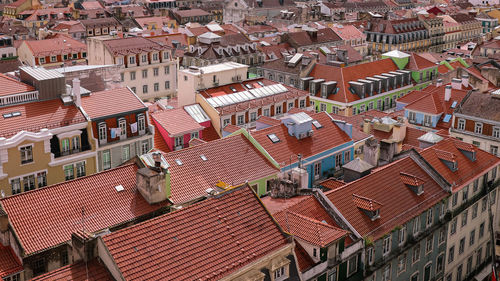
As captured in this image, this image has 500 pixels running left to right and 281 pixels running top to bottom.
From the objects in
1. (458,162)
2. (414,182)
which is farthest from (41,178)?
(458,162)

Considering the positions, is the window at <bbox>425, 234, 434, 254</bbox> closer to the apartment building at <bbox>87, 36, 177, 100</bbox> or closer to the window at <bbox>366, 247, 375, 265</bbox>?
the window at <bbox>366, 247, 375, 265</bbox>

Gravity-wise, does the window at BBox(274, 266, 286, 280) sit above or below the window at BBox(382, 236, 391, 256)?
above

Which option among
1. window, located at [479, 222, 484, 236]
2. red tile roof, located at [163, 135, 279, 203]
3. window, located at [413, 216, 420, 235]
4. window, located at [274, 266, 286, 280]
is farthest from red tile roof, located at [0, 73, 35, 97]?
window, located at [479, 222, 484, 236]

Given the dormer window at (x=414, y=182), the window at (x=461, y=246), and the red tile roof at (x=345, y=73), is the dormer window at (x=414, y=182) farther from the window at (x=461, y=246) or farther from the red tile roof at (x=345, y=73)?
the red tile roof at (x=345, y=73)

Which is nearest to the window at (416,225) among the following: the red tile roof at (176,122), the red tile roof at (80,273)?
the red tile roof at (80,273)

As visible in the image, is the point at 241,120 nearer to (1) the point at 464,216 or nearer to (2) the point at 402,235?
(1) the point at 464,216

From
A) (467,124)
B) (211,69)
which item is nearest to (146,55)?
(211,69)
